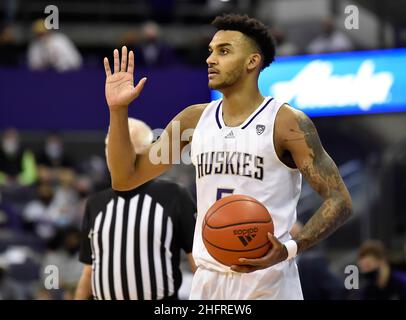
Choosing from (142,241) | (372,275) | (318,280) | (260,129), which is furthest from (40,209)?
(260,129)

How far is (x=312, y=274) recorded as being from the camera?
9109 millimetres

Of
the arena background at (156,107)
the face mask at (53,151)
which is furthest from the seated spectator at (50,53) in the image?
the face mask at (53,151)

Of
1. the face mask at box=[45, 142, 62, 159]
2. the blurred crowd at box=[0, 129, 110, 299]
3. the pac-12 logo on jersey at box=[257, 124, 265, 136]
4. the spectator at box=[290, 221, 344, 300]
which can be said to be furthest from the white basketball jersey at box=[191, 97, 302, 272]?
the face mask at box=[45, 142, 62, 159]

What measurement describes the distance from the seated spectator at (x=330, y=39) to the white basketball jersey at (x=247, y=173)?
864 cm

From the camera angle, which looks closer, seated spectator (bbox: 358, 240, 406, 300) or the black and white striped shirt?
the black and white striped shirt

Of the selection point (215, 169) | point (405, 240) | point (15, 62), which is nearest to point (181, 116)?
point (215, 169)

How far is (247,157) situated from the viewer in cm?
463

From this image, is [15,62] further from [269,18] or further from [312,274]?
[312,274]

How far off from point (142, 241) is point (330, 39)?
8.22 meters

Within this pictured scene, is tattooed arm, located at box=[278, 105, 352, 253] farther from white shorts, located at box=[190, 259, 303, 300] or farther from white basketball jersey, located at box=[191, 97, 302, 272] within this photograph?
white shorts, located at box=[190, 259, 303, 300]

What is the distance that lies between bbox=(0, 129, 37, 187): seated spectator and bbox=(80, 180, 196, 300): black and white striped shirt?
8.56 m

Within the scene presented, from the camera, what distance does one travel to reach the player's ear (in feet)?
15.8

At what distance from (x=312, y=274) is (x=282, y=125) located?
4.67m

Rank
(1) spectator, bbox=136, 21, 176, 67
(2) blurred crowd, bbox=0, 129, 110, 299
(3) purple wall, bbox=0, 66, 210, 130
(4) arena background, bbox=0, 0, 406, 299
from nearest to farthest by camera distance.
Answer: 1. (2) blurred crowd, bbox=0, 129, 110, 299
2. (4) arena background, bbox=0, 0, 406, 299
3. (3) purple wall, bbox=0, 66, 210, 130
4. (1) spectator, bbox=136, 21, 176, 67
